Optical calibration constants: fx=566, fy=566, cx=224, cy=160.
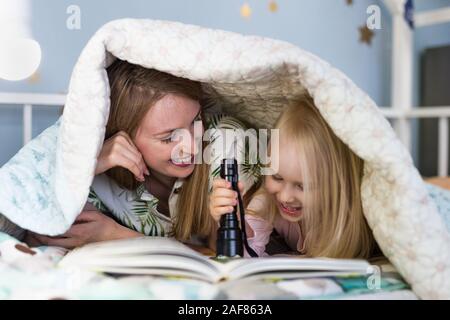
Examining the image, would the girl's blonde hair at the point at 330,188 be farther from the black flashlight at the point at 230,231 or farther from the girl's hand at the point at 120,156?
the girl's hand at the point at 120,156

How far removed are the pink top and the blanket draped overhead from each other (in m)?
0.18

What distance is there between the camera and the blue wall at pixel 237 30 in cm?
118

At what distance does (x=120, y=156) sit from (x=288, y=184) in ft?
0.84

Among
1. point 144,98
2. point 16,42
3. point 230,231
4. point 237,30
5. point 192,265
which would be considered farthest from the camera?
point 237,30

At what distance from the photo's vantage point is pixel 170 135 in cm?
88

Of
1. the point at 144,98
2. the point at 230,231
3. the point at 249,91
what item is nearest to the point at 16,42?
the point at 144,98

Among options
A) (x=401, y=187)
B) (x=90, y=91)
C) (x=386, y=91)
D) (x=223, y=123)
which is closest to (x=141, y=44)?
(x=90, y=91)

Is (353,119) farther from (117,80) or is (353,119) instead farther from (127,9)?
(127,9)

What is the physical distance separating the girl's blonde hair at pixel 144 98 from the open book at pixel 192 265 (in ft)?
0.75

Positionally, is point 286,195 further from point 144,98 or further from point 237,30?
point 237,30

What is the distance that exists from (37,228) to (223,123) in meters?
0.35

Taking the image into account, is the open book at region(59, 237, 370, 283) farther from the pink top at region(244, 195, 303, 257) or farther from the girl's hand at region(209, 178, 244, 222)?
the pink top at region(244, 195, 303, 257)

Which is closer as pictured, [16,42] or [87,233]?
[87,233]

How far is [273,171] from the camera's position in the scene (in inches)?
33.8
